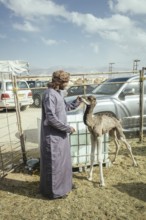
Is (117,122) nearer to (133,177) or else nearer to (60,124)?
(133,177)

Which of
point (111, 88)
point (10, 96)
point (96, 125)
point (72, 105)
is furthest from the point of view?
point (10, 96)

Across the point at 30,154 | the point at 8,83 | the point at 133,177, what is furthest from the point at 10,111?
the point at 133,177

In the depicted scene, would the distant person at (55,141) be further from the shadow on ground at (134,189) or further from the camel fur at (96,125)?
the shadow on ground at (134,189)

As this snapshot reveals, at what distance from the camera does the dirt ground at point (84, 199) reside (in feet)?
12.4

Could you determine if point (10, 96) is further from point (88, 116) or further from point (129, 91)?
point (88, 116)

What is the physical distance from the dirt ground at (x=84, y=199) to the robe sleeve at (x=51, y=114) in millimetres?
1268

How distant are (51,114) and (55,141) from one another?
473 millimetres

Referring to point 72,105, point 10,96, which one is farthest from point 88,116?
point 10,96

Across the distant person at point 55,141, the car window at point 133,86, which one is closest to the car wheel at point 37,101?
the car window at point 133,86

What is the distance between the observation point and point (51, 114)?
153 inches

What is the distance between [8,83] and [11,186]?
11.0 metres

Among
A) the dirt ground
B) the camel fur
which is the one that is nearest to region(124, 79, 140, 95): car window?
the camel fur

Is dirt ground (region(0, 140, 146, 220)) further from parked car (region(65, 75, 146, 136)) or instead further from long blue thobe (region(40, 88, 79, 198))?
parked car (region(65, 75, 146, 136))

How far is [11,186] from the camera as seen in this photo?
15.9 ft
